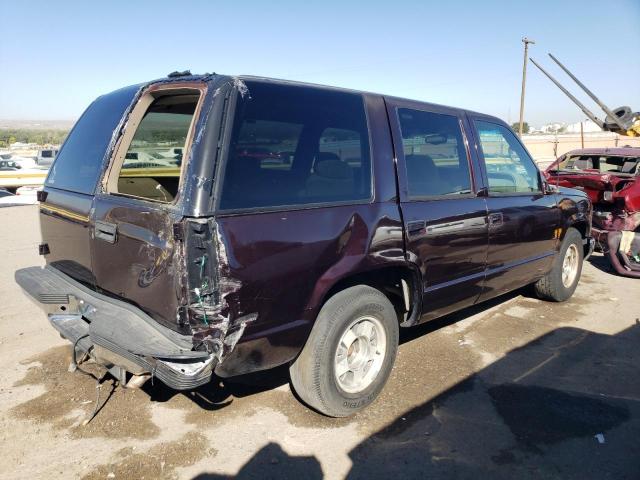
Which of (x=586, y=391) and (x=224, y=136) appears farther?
(x=586, y=391)

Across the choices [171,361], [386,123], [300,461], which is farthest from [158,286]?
[386,123]

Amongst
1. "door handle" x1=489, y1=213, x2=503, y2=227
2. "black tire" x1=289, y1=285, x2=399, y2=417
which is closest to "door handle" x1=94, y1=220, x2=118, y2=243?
"black tire" x1=289, y1=285, x2=399, y2=417

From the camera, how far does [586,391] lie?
355 centimetres

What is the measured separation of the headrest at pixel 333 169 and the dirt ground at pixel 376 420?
1.57 metres

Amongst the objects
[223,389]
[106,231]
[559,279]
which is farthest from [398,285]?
[559,279]

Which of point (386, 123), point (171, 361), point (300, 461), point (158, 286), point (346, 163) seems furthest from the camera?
point (386, 123)

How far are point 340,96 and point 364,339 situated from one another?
62.8 inches

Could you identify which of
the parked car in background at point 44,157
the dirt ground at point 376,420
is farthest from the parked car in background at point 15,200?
the dirt ground at point 376,420

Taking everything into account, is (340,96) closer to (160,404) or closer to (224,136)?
(224,136)

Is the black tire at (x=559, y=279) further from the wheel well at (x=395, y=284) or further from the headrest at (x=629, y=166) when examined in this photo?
the headrest at (x=629, y=166)

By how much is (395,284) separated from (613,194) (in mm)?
5259

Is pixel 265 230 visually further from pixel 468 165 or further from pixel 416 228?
pixel 468 165

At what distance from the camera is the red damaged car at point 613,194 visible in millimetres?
6668

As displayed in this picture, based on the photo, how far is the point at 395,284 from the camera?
3.47 m
